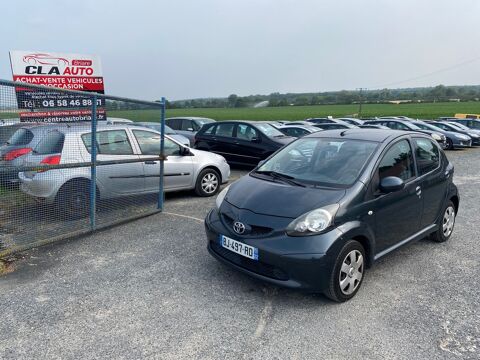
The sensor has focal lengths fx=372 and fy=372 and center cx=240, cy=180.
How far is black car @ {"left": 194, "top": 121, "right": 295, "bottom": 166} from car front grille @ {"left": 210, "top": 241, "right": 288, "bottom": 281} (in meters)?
6.61

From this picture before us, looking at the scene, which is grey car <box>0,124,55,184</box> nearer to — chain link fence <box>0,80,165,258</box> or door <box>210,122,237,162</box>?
chain link fence <box>0,80,165,258</box>

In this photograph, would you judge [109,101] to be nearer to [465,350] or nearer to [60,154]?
[60,154]

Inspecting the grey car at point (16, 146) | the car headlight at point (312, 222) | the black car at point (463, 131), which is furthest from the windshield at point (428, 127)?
the grey car at point (16, 146)

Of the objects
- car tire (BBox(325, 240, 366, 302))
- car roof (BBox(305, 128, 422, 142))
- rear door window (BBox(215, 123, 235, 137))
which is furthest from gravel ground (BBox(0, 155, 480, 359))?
rear door window (BBox(215, 123, 235, 137))

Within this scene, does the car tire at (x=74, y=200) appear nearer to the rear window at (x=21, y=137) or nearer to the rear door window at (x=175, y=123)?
the rear window at (x=21, y=137)

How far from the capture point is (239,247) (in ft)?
11.5

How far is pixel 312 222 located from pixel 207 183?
4639 millimetres

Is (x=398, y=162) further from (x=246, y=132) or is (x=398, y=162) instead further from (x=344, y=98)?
(x=344, y=98)

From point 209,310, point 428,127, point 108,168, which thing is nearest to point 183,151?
point 108,168

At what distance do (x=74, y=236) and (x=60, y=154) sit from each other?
1131 mm

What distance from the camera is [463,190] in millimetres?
8547

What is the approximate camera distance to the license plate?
3385 millimetres

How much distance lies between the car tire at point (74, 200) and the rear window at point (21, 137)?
760 mm

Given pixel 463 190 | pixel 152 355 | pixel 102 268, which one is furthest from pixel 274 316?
pixel 463 190
